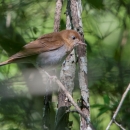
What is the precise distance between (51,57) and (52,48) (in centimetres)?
14

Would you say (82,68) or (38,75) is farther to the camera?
(38,75)

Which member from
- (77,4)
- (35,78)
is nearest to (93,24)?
(35,78)

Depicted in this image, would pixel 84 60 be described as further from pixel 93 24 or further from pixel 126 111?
pixel 93 24

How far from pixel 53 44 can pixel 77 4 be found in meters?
0.91

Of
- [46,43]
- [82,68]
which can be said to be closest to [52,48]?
[46,43]

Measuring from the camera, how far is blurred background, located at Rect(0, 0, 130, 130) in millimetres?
5141

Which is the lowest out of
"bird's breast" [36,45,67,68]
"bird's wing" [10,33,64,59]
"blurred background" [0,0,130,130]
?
"blurred background" [0,0,130,130]

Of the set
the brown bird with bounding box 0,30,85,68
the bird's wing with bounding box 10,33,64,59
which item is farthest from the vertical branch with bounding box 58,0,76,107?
the bird's wing with bounding box 10,33,64,59

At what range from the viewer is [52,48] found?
14.5ft

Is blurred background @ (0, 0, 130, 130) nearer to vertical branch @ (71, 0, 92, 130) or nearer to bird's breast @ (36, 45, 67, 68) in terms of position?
bird's breast @ (36, 45, 67, 68)

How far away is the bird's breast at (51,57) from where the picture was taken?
420 cm

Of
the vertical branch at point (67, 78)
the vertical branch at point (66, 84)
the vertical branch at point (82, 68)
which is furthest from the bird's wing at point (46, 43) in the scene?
the vertical branch at point (82, 68)

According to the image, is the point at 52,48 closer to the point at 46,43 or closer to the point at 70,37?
the point at 46,43

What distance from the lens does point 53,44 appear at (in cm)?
446
